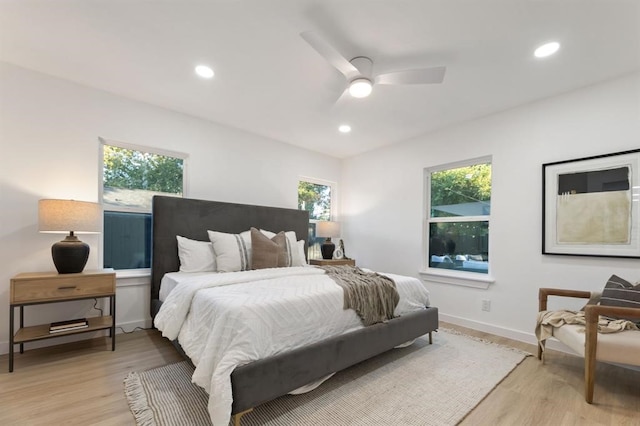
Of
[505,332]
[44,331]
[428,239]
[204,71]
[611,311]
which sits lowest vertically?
[505,332]

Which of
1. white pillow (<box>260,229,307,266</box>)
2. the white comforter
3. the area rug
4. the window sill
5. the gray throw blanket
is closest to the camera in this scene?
the white comforter

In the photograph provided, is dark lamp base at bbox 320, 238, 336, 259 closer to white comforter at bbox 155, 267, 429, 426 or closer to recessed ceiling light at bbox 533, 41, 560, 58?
white comforter at bbox 155, 267, 429, 426

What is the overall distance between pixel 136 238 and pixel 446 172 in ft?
13.1

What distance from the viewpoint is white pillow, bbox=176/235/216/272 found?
10.0ft

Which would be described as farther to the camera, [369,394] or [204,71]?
[204,71]

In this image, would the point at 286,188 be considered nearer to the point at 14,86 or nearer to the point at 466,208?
the point at 466,208

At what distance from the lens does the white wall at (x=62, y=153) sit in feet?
8.24

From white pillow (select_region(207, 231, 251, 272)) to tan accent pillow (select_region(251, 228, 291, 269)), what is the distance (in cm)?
9

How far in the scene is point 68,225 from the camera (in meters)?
2.39

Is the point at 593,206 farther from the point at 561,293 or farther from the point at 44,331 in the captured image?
the point at 44,331

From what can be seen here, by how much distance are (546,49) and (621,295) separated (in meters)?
1.97

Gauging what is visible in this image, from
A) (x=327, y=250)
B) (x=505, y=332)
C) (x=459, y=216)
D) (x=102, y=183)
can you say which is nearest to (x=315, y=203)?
(x=327, y=250)

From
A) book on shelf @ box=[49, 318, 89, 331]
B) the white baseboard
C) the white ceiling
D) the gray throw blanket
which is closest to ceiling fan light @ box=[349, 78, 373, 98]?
the white ceiling

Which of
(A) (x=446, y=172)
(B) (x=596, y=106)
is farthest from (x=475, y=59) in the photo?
(A) (x=446, y=172)
